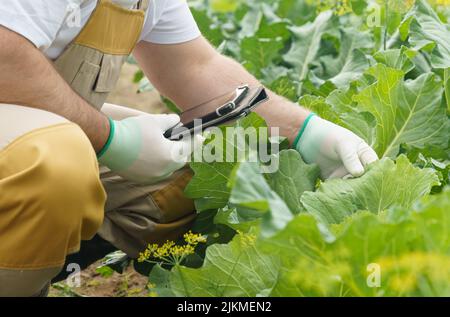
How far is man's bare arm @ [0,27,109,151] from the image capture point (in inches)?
84.6

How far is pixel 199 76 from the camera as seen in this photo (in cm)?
275

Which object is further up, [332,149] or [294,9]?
[332,149]

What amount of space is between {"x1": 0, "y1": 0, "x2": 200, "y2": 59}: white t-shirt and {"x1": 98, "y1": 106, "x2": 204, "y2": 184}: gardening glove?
26 cm

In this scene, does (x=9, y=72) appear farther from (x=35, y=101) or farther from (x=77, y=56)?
(x=77, y=56)

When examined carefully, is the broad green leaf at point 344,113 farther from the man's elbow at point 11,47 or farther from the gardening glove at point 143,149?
the man's elbow at point 11,47

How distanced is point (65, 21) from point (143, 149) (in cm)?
39

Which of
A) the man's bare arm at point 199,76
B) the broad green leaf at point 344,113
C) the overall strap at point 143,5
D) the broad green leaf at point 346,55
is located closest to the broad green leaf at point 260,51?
the broad green leaf at point 346,55

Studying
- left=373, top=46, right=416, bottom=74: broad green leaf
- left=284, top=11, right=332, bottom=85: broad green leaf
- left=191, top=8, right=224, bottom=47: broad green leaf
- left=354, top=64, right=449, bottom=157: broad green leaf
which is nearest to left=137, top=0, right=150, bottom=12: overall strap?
left=354, top=64, right=449, bottom=157: broad green leaf

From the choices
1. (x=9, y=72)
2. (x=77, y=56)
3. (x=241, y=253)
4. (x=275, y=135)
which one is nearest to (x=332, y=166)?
(x=275, y=135)

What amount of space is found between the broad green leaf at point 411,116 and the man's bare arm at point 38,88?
33.1 inches

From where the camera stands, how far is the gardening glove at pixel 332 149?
2.48 m

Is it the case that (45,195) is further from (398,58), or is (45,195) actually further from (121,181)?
(398,58)

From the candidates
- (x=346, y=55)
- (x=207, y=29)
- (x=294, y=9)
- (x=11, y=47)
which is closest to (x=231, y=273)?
(x=11, y=47)

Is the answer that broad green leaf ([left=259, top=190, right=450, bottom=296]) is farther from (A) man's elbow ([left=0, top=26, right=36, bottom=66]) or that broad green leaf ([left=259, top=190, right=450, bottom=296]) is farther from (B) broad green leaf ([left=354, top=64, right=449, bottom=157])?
(B) broad green leaf ([left=354, top=64, right=449, bottom=157])
